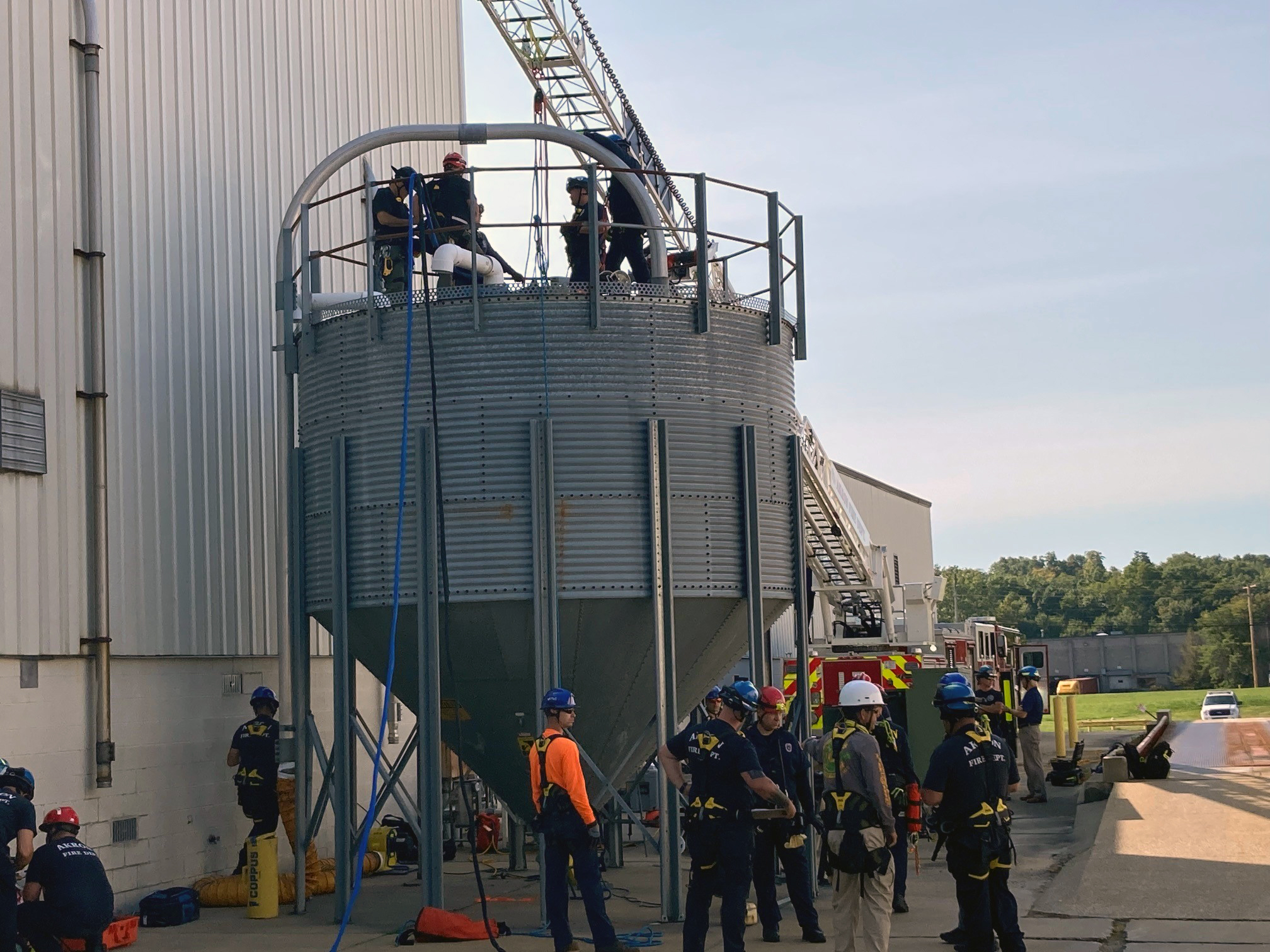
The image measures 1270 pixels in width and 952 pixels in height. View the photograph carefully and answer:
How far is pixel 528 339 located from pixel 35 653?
482cm

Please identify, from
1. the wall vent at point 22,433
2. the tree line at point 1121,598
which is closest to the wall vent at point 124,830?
the wall vent at point 22,433

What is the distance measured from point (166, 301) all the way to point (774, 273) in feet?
19.9

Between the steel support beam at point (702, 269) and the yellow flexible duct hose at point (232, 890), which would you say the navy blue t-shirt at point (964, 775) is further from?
the yellow flexible duct hose at point (232, 890)

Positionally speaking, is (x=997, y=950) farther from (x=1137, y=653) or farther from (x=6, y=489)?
(x=1137, y=653)

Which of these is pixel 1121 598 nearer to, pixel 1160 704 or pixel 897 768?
pixel 1160 704

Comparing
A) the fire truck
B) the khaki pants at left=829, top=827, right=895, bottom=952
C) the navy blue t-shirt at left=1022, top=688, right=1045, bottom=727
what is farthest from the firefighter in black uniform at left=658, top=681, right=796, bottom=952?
the navy blue t-shirt at left=1022, top=688, right=1045, bottom=727

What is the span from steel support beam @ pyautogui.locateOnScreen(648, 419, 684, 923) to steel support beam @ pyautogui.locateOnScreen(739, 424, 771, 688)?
79cm

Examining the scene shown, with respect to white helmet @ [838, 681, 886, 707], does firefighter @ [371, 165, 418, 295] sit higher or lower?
higher

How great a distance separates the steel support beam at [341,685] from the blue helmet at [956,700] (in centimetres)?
553

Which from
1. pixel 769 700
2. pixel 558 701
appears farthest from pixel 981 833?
pixel 558 701

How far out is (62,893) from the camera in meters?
8.69

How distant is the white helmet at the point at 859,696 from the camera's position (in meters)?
9.55

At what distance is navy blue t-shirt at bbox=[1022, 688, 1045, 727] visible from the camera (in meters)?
20.9

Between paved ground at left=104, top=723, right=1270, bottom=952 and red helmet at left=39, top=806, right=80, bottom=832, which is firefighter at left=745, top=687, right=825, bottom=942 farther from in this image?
red helmet at left=39, top=806, right=80, bottom=832
